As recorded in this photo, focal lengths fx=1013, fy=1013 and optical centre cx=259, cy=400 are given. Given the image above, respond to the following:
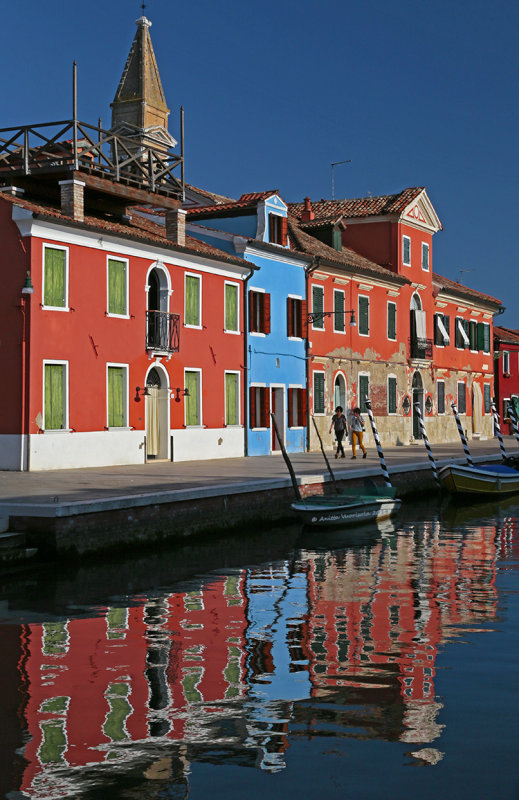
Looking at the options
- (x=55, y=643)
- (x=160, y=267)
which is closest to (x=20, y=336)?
(x=160, y=267)

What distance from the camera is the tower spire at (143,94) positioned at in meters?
56.4

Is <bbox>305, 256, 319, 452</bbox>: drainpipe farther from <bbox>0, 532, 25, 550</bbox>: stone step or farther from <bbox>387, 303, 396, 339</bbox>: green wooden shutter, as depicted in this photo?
<bbox>0, 532, 25, 550</bbox>: stone step

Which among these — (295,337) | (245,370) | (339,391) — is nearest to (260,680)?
(245,370)

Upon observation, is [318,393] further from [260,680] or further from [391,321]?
[260,680]

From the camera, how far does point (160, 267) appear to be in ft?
89.1

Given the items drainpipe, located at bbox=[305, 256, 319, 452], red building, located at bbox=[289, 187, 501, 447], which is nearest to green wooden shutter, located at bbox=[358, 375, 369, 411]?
red building, located at bbox=[289, 187, 501, 447]

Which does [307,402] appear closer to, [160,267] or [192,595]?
[160,267]

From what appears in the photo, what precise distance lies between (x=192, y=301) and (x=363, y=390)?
11.5 meters

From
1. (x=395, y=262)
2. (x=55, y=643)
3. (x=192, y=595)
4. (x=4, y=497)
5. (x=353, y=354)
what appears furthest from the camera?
(x=395, y=262)

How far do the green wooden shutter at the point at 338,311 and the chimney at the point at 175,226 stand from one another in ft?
31.1

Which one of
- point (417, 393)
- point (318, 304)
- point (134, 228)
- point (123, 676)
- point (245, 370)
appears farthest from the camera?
point (417, 393)

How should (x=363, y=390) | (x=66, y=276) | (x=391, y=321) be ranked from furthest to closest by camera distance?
(x=391, y=321), (x=363, y=390), (x=66, y=276)

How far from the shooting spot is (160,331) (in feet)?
88.6

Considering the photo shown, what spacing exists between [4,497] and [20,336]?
7.57 m
